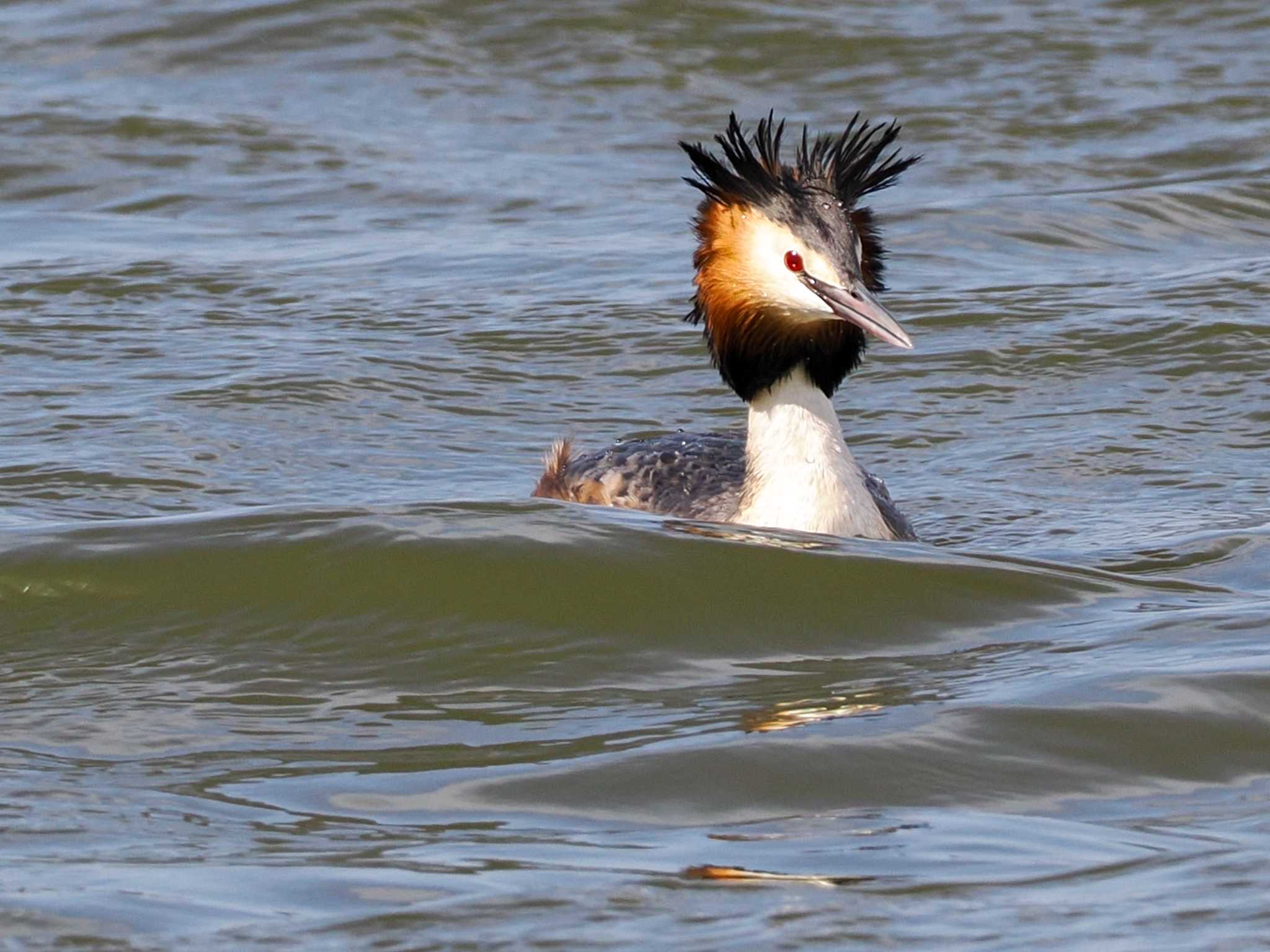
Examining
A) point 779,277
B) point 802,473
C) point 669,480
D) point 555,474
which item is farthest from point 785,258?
point 555,474

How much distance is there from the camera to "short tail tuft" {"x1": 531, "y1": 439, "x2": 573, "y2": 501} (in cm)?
846

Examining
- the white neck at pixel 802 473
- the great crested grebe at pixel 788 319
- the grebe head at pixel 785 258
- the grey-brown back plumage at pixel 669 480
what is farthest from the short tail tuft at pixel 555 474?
the white neck at pixel 802 473

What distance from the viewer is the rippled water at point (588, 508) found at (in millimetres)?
4508

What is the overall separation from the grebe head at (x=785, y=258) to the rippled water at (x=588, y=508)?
2.49 feet

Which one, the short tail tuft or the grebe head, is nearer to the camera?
→ the grebe head

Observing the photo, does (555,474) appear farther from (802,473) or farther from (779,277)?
(779,277)

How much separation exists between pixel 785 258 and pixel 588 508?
996 millimetres

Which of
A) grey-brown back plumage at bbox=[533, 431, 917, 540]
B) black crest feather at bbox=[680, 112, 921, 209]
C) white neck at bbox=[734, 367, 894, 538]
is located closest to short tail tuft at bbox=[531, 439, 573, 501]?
grey-brown back plumage at bbox=[533, 431, 917, 540]

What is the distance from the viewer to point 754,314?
7672 millimetres

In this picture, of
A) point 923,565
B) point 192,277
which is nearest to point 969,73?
point 192,277

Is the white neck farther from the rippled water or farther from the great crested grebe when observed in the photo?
the rippled water

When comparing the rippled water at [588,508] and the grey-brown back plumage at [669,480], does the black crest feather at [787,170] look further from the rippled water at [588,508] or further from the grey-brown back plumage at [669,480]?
the rippled water at [588,508]

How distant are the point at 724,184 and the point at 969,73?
795 cm

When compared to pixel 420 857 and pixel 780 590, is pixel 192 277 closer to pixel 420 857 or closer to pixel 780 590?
pixel 780 590
